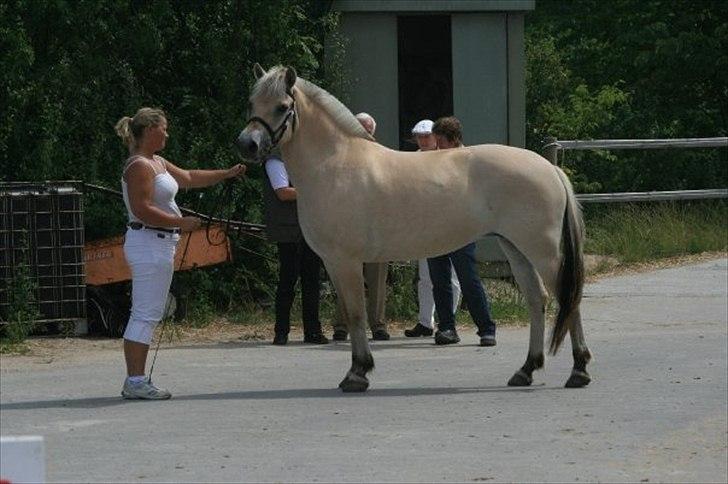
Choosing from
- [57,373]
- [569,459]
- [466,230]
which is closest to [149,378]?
[57,373]

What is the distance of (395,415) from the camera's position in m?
9.92

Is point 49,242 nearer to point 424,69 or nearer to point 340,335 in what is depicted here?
point 340,335

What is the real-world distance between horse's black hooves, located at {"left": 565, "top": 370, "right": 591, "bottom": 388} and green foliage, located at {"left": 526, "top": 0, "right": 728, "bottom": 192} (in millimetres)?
12547

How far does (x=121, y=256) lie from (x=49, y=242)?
629mm

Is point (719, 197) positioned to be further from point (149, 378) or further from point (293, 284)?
point (149, 378)

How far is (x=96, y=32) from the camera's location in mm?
15680

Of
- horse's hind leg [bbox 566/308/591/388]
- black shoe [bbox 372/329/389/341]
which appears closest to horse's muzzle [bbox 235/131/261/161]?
horse's hind leg [bbox 566/308/591/388]

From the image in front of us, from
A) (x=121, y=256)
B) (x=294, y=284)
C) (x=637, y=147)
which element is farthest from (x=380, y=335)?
(x=637, y=147)

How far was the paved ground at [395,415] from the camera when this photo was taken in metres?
8.38

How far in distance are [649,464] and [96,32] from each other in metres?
8.83

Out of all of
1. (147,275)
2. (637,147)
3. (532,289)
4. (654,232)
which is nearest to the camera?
(147,275)

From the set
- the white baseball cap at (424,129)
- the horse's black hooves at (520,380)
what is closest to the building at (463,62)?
the white baseball cap at (424,129)

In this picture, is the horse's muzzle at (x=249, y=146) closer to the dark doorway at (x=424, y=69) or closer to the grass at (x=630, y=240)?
the grass at (x=630, y=240)

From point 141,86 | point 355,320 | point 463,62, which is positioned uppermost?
point 463,62
